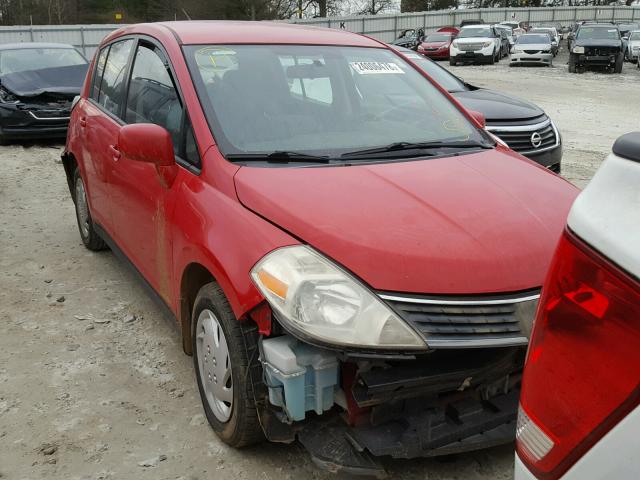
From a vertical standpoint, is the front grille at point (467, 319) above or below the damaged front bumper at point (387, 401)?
above

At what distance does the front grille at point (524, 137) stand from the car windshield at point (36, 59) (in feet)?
24.8

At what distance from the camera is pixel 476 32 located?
3016 cm

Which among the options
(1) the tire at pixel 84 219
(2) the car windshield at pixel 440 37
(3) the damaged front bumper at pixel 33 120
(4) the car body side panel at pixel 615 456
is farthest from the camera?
(2) the car windshield at pixel 440 37

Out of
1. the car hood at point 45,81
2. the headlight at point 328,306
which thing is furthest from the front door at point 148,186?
the car hood at point 45,81

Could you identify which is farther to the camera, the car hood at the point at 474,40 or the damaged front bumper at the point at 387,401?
the car hood at the point at 474,40

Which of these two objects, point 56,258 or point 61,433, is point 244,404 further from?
point 56,258

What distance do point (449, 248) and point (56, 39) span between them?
33433mm

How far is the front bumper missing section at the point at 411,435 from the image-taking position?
2.29m

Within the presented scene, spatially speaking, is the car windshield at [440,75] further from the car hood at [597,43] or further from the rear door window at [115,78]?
the car hood at [597,43]

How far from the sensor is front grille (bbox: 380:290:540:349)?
2154 millimetres

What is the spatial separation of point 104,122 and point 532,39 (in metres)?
27.9

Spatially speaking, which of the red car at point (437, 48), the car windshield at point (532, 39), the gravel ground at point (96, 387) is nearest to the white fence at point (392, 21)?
the red car at point (437, 48)

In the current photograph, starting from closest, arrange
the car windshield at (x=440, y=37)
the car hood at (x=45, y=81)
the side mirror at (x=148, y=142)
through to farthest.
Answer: the side mirror at (x=148, y=142)
the car hood at (x=45, y=81)
the car windshield at (x=440, y=37)

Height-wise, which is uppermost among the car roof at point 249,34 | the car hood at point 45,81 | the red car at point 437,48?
the car roof at point 249,34
